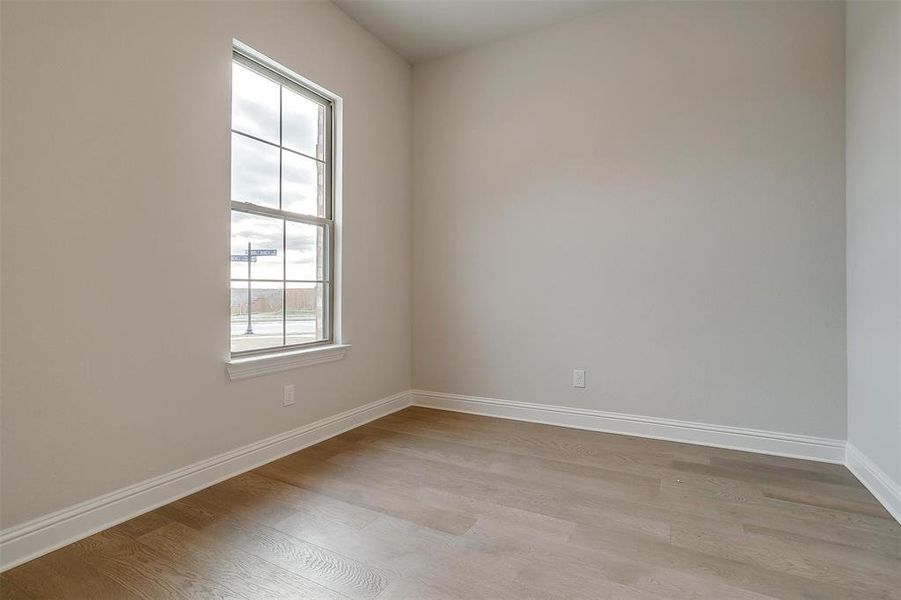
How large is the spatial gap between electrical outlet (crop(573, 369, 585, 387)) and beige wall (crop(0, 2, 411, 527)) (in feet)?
6.02

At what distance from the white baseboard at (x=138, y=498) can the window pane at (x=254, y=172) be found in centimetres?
136

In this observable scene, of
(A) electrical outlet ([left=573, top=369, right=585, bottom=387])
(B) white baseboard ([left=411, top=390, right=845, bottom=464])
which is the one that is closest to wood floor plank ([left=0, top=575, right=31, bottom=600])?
(B) white baseboard ([left=411, top=390, right=845, bottom=464])

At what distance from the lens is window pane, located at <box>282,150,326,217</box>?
269 centimetres

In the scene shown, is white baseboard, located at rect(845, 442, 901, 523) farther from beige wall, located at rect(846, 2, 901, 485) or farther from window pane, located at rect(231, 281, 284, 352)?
window pane, located at rect(231, 281, 284, 352)

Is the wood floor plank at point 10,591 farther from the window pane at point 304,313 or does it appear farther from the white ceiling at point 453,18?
the white ceiling at point 453,18

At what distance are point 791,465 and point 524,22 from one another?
10.6 feet

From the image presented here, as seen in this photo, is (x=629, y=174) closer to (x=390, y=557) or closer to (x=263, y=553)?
(x=390, y=557)

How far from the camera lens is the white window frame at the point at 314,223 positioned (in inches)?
93.8

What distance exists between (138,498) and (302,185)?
1.87 m

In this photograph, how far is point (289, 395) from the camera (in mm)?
2615

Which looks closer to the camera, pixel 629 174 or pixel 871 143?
pixel 871 143

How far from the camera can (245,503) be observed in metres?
1.98

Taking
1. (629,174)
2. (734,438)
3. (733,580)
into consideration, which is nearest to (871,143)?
(629,174)

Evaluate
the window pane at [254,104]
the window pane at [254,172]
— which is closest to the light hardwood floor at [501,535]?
the window pane at [254,172]
